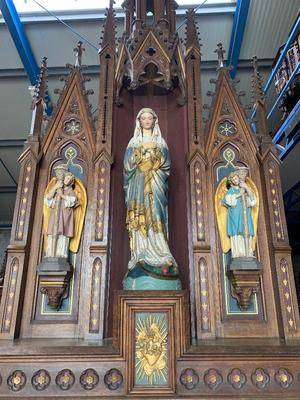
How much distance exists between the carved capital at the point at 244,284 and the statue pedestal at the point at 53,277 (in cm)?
153

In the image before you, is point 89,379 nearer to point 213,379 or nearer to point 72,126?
point 213,379

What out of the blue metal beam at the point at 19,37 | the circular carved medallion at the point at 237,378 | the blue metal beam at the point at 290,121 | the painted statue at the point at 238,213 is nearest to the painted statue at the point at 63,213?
the painted statue at the point at 238,213

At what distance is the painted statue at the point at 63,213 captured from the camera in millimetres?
3650

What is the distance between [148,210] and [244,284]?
1.11 metres

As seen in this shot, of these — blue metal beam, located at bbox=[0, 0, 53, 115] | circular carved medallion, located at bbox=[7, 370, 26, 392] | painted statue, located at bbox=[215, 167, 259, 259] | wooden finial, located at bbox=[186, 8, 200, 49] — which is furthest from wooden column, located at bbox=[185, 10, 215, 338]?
blue metal beam, located at bbox=[0, 0, 53, 115]

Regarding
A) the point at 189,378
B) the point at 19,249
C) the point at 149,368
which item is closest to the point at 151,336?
the point at 149,368

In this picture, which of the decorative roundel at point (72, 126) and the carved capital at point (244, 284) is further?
the decorative roundel at point (72, 126)

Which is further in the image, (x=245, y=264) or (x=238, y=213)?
(x=238, y=213)

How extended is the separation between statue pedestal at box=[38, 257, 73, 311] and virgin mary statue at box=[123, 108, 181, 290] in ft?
2.00

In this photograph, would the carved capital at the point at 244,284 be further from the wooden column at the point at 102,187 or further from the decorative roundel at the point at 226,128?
the decorative roundel at the point at 226,128

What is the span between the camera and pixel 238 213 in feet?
12.3

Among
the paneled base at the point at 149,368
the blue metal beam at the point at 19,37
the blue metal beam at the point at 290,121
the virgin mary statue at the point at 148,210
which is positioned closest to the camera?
the paneled base at the point at 149,368

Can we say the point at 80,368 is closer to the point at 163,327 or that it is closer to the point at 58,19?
the point at 163,327

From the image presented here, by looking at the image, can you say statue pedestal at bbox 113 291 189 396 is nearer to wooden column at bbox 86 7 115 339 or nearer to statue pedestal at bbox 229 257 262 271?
wooden column at bbox 86 7 115 339
